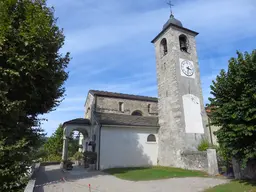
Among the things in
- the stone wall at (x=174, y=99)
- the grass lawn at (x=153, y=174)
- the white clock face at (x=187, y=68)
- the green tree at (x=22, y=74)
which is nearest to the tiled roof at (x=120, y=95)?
the stone wall at (x=174, y=99)

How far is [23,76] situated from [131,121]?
40.9 feet

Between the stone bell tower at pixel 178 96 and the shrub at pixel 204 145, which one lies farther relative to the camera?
the stone bell tower at pixel 178 96

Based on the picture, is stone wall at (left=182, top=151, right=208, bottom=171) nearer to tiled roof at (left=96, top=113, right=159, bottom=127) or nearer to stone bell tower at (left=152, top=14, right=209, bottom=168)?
stone bell tower at (left=152, top=14, right=209, bottom=168)

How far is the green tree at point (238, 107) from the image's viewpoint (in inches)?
316

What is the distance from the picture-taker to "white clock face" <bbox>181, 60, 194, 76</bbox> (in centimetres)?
1974

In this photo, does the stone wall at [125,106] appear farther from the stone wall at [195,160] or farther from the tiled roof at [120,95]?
the stone wall at [195,160]

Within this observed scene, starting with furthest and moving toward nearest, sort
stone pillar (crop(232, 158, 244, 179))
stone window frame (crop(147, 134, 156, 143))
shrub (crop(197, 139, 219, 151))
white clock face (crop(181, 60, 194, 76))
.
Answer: stone window frame (crop(147, 134, 156, 143))
white clock face (crop(181, 60, 194, 76))
shrub (crop(197, 139, 219, 151))
stone pillar (crop(232, 158, 244, 179))

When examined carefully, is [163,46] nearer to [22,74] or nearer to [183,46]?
[183,46]

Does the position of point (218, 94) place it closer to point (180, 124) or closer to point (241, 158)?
point (241, 158)

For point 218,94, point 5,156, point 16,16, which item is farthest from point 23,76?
point 218,94

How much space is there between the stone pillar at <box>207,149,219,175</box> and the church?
2017 mm

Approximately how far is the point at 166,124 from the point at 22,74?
557 inches

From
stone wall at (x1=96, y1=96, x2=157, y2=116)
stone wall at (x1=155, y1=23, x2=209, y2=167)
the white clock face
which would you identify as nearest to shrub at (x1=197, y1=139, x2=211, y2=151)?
stone wall at (x1=155, y1=23, x2=209, y2=167)

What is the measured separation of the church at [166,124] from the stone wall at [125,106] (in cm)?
84
